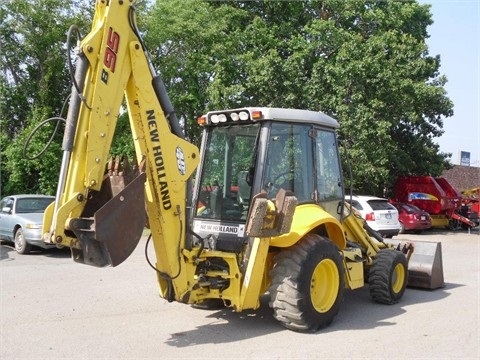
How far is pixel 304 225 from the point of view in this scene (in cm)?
636

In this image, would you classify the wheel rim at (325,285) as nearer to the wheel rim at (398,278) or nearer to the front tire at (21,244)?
the wheel rim at (398,278)

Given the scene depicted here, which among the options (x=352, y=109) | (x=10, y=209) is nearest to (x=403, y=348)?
(x=10, y=209)

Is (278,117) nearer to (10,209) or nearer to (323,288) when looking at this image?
(323,288)

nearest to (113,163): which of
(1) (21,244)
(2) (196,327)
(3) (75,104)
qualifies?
(3) (75,104)

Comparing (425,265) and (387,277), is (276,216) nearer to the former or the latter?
(387,277)

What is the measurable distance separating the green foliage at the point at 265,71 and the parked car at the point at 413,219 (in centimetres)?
155

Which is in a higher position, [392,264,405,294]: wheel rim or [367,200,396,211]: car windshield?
[367,200,396,211]: car windshield

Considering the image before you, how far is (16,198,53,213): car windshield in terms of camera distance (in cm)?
1421

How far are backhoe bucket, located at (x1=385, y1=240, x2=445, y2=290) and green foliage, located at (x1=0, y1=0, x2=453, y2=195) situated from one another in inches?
413

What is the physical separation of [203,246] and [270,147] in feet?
4.60

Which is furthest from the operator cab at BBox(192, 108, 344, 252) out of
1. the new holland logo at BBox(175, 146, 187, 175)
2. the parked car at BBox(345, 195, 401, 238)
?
the parked car at BBox(345, 195, 401, 238)

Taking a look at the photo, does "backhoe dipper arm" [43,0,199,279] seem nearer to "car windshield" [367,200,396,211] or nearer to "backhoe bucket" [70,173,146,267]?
"backhoe bucket" [70,173,146,267]

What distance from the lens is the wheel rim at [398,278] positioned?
8125 millimetres

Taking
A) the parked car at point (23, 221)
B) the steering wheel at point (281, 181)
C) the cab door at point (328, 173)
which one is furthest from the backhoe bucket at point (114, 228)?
the parked car at point (23, 221)
